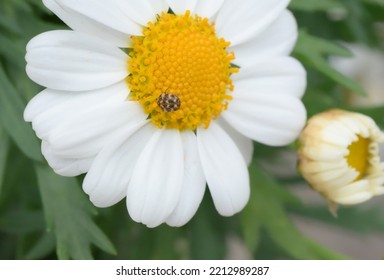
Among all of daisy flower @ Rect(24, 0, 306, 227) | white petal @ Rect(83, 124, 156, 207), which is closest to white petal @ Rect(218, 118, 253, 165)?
daisy flower @ Rect(24, 0, 306, 227)

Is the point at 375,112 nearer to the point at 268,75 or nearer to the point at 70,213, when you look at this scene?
the point at 268,75

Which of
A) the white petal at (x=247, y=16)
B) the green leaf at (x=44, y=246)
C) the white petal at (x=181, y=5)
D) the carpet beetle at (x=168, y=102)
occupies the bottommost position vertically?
the green leaf at (x=44, y=246)

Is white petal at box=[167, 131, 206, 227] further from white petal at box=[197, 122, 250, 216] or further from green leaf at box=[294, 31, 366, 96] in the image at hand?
green leaf at box=[294, 31, 366, 96]

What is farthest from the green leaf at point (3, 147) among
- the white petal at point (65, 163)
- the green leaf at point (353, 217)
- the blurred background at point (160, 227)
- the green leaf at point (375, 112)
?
the green leaf at point (353, 217)

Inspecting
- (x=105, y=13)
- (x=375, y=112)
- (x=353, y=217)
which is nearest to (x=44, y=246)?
(x=105, y=13)

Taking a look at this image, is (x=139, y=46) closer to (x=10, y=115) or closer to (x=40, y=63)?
(x=40, y=63)

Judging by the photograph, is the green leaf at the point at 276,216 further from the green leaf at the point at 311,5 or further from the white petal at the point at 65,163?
the white petal at the point at 65,163
